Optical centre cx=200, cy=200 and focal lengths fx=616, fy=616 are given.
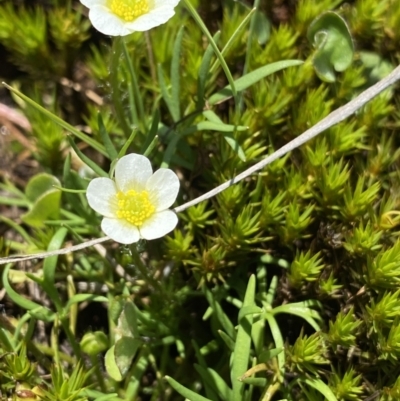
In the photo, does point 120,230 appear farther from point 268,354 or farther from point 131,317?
point 268,354

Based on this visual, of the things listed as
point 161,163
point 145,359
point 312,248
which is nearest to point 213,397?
point 145,359

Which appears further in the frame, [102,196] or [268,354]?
[268,354]

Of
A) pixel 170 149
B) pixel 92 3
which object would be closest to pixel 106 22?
pixel 92 3

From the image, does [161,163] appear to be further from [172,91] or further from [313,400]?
[313,400]

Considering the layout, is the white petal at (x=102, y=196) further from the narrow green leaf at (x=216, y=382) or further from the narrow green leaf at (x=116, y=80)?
the narrow green leaf at (x=216, y=382)

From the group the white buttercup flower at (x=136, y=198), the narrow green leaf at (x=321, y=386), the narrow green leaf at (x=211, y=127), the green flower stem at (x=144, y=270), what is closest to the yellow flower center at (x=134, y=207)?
the white buttercup flower at (x=136, y=198)

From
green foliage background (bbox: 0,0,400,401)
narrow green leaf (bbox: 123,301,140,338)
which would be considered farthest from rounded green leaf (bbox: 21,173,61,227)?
narrow green leaf (bbox: 123,301,140,338)
